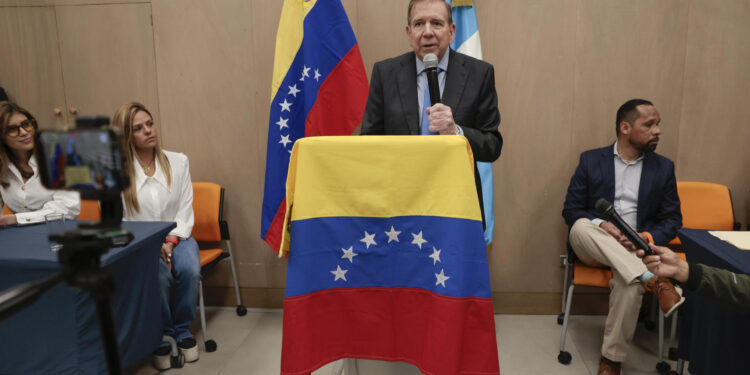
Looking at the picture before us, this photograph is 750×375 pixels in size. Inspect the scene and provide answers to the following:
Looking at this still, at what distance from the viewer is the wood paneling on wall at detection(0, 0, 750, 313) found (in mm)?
3008

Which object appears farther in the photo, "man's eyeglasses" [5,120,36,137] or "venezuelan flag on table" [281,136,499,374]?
"man's eyeglasses" [5,120,36,137]

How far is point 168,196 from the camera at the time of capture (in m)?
2.78

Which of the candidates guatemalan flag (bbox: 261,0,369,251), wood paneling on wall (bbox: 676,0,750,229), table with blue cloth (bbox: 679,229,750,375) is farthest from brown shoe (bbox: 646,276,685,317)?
guatemalan flag (bbox: 261,0,369,251)

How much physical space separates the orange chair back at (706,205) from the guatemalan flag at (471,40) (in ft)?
4.62

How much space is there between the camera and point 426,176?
1359 millimetres

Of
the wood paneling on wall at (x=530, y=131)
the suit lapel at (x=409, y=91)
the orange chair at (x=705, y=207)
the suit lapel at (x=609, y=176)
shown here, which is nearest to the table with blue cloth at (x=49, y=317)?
the suit lapel at (x=409, y=91)

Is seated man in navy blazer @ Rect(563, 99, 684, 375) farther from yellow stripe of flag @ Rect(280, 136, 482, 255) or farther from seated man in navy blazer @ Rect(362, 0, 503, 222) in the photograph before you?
yellow stripe of flag @ Rect(280, 136, 482, 255)

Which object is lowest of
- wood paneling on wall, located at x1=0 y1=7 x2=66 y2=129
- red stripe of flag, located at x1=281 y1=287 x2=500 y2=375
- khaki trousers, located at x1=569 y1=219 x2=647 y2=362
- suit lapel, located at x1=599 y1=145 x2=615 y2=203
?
khaki trousers, located at x1=569 y1=219 x2=647 y2=362

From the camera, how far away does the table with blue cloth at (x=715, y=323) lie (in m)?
1.64

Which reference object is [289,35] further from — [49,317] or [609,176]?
[609,176]

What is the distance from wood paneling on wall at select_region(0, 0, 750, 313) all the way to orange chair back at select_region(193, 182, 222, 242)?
228mm

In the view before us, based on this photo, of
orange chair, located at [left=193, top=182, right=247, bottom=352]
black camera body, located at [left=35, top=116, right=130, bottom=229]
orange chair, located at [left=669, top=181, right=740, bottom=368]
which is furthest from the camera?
orange chair, located at [left=193, top=182, right=247, bottom=352]

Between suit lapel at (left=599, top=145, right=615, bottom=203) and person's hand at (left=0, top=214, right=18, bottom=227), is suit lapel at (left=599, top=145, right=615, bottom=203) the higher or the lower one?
the higher one

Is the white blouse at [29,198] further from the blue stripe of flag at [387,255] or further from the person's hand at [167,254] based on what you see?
the blue stripe of flag at [387,255]
